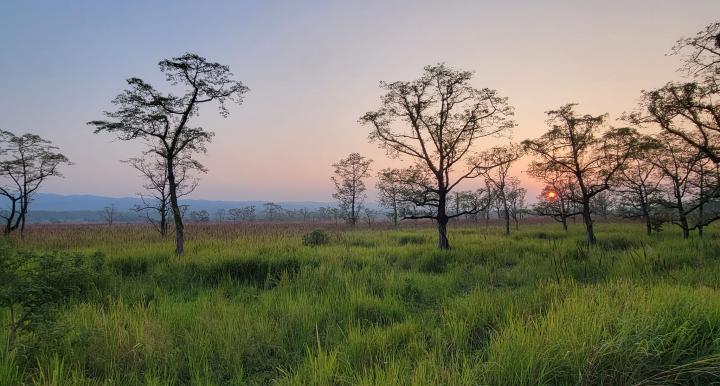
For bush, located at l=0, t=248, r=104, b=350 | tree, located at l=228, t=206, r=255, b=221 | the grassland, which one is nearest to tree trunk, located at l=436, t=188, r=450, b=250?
the grassland

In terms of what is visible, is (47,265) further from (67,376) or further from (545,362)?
(545,362)

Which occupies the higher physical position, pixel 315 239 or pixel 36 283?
pixel 36 283

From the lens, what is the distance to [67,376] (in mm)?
3607

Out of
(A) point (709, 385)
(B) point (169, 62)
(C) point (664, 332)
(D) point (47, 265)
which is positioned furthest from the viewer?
(B) point (169, 62)

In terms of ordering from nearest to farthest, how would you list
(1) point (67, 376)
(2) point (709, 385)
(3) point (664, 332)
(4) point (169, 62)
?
(2) point (709, 385), (1) point (67, 376), (3) point (664, 332), (4) point (169, 62)

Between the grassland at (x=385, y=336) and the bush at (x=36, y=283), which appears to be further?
the bush at (x=36, y=283)

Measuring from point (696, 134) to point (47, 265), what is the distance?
84.1 feet

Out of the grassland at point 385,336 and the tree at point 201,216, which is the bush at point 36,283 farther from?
the tree at point 201,216

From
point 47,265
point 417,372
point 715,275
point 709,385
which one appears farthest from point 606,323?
point 47,265

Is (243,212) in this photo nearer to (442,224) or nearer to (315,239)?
(315,239)

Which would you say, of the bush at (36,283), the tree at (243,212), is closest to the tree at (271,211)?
the tree at (243,212)

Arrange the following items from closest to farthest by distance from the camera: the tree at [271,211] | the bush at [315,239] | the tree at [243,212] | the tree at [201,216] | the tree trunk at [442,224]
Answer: the tree trunk at [442,224] < the bush at [315,239] < the tree at [201,216] < the tree at [243,212] < the tree at [271,211]

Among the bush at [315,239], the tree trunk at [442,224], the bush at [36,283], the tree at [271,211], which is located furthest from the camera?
the tree at [271,211]

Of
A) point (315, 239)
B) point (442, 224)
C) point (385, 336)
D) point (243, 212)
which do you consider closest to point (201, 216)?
point (243, 212)
